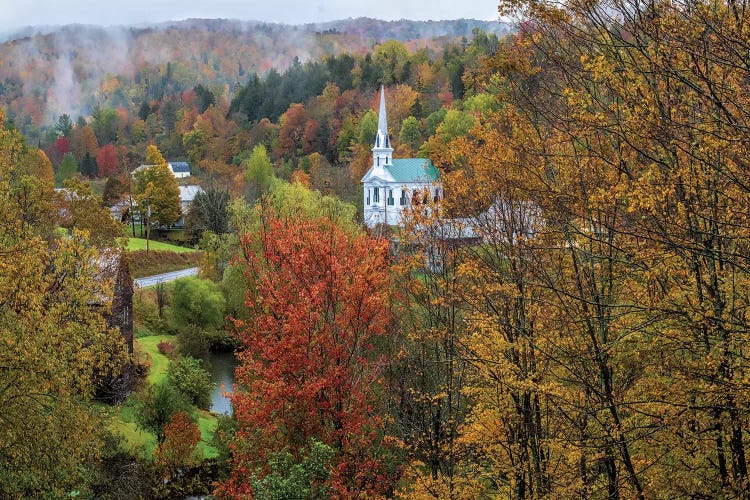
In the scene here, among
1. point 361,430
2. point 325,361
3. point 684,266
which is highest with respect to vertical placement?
point 684,266

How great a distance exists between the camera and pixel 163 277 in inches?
2104

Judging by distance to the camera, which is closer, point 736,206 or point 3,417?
point 736,206

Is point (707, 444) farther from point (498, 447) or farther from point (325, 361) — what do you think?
point (325, 361)

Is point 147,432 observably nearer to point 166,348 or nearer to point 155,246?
point 166,348

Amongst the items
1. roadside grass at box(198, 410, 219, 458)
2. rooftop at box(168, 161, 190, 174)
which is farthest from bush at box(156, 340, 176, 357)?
rooftop at box(168, 161, 190, 174)

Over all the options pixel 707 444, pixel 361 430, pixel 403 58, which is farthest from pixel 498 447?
pixel 403 58

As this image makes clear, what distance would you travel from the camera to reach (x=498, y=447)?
13.7 m

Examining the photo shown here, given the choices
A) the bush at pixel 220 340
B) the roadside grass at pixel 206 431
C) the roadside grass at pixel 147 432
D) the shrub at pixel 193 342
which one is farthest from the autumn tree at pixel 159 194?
the roadside grass at pixel 206 431

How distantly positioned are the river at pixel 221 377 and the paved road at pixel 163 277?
11184 mm

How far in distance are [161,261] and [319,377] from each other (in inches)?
1851

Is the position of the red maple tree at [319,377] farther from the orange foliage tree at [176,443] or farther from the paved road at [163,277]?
the paved road at [163,277]

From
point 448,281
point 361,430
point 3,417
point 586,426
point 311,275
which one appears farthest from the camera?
point 311,275

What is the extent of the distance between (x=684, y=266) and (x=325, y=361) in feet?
31.2

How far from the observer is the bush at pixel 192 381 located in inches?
1164
